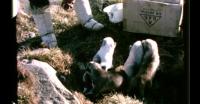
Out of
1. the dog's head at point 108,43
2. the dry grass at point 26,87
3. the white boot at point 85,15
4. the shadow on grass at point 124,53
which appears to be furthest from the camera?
the white boot at point 85,15

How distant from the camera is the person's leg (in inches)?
136

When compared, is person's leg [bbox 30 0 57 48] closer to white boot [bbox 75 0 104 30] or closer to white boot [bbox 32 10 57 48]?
white boot [bbox 32 10 57 48]

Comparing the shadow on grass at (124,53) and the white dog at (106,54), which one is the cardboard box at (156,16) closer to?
the shadow on grass at (124,53)

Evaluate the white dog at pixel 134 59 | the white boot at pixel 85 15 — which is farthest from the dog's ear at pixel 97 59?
the white boot at pixel 85 15

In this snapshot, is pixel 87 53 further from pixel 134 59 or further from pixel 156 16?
pixel 156 16

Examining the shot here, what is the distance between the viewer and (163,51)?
3443 mm

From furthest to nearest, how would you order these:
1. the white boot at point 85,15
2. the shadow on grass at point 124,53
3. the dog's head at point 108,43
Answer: the white boot at point 85,15, the dog's head at point 108,43, the shadow on grass at point 124,53

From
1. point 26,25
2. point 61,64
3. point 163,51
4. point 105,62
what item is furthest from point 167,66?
point 26,25

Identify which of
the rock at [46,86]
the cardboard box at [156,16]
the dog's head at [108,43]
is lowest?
the rock at [46,86]

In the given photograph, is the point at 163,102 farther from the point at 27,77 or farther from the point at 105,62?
the point at 27,77

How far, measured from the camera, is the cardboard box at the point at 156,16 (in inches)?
138

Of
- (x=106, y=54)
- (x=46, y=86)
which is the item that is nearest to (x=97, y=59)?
(x=106, y=54)

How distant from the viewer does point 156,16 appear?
3.53 meters

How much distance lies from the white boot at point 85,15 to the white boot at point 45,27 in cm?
19
